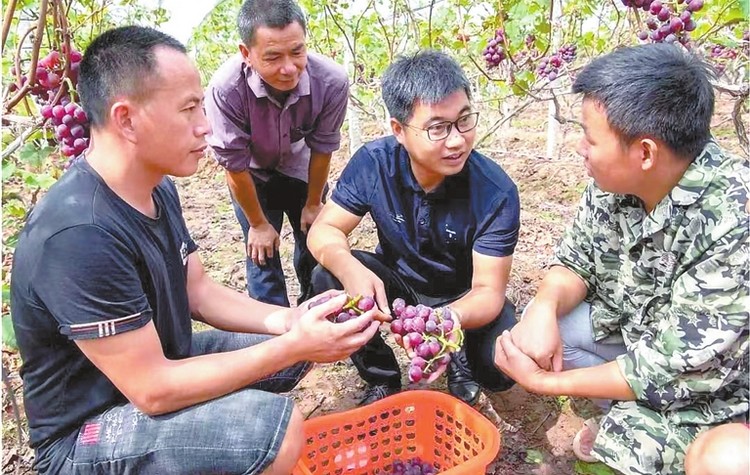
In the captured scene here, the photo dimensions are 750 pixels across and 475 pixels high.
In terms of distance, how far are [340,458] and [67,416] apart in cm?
92

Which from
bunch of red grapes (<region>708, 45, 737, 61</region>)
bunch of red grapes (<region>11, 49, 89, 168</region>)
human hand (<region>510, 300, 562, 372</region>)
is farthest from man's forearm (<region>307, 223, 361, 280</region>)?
bunch of red grapes (<region>708, 45, 737, 61</region>)

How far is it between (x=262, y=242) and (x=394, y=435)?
1.30 m

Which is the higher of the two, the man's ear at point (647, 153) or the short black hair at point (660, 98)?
the short black hair at point (660, 98)

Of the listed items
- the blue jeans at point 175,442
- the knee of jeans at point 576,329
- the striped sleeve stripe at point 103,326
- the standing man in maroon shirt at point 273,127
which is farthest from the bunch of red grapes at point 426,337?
the standing man in maroon shirt at point 273,127

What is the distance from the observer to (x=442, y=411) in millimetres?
2250

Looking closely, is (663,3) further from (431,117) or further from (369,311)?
(369,311)

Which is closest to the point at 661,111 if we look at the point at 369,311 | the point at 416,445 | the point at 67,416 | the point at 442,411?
the point at 369,311

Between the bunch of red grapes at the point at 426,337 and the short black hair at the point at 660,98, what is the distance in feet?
2.49

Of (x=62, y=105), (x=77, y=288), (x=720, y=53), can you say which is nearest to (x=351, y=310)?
(x=77, y=288)

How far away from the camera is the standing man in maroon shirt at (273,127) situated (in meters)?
2.70

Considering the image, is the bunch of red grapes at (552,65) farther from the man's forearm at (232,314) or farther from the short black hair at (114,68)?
the short black hair at (114,68)

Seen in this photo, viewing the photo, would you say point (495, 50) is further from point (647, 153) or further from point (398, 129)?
point (647, 153)

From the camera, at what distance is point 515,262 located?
3.98m

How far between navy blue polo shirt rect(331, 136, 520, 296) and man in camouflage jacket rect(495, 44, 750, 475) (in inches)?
17.4
